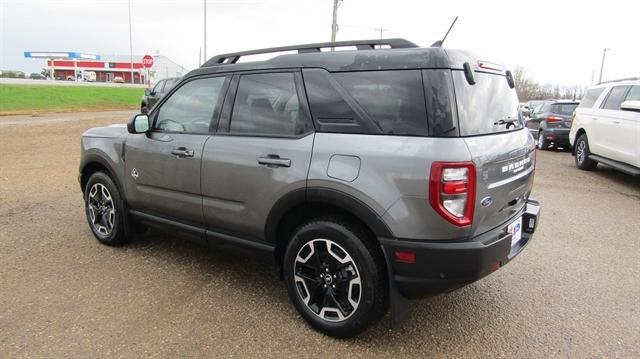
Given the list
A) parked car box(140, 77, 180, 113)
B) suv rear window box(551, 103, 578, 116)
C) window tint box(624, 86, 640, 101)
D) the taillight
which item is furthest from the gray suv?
parked car box(140, 77, 180, 113)

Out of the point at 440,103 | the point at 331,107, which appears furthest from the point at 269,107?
the point at 440,103

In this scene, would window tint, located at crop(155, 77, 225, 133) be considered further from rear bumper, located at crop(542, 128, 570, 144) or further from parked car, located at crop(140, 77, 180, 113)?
parked car, located at crop(140, 77, 180, 113)

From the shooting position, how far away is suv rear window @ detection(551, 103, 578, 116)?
44.2 feet

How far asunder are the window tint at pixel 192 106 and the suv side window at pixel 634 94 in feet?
25.4

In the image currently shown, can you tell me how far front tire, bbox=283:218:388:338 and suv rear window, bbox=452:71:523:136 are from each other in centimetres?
92

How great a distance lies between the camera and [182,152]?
3768 mm

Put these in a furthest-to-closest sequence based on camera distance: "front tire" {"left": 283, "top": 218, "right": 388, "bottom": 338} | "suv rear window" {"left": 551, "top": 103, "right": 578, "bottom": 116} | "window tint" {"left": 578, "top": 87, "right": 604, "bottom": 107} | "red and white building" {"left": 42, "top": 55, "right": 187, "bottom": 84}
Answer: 1. "red and white building" {"left": 42, "top": 55, "right": 187, "bottom": 84}
2. "suv rear window" {"left": 551, "top": 103, "right": 578, "bottom": 116}
3. "window tint" {"left": 578, "top": 87, "right": 604, "bottom": 107}
4. "front tire" {"left": 283, "top": 218, "right": 388, "bottom": 338}

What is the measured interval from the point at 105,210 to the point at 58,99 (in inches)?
1106

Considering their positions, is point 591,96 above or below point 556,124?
above

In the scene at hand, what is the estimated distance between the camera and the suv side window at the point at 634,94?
8.14 m

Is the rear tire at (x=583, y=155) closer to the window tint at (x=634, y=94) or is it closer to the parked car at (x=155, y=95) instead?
the window tint at (x=634, y=94)

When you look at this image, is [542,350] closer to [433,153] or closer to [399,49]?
[433,153]

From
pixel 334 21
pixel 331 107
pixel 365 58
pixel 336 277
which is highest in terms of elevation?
pixel 334 21

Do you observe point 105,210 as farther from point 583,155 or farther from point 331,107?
point 583,155
